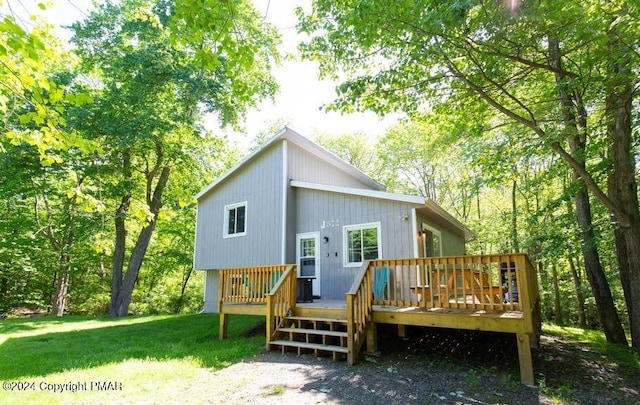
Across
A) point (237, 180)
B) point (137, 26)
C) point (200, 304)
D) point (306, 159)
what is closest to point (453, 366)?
point (306, 159)

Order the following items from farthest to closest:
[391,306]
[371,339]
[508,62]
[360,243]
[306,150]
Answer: [306,150] → [360,243] → [508,62] → [391,306] → [371,339]

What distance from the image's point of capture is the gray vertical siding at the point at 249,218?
1085cm

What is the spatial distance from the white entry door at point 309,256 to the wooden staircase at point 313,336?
2740 millimetres

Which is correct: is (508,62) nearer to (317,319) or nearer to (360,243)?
(360,243)

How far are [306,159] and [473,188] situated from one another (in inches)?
207

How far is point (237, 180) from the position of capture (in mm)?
12352

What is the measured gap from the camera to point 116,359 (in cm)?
639

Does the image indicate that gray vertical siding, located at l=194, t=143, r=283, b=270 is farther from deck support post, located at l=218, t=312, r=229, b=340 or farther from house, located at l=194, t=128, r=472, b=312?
deck support post, located at l=218, t=312, r=229, b=340

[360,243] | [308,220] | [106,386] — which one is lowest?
[106,386]

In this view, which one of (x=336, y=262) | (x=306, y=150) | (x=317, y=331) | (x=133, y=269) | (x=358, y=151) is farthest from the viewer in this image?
(x=358, y=151)

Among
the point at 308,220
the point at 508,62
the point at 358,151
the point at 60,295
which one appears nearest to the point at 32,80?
the point at 508,62

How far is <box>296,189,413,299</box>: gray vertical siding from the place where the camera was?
8.68 metres

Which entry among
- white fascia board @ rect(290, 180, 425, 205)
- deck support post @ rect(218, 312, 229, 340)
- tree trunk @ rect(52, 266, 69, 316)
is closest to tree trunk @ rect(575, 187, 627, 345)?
white fascia board @ rect(290, 180, 425, 205)

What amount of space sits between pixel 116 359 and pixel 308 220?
5.80 metres
